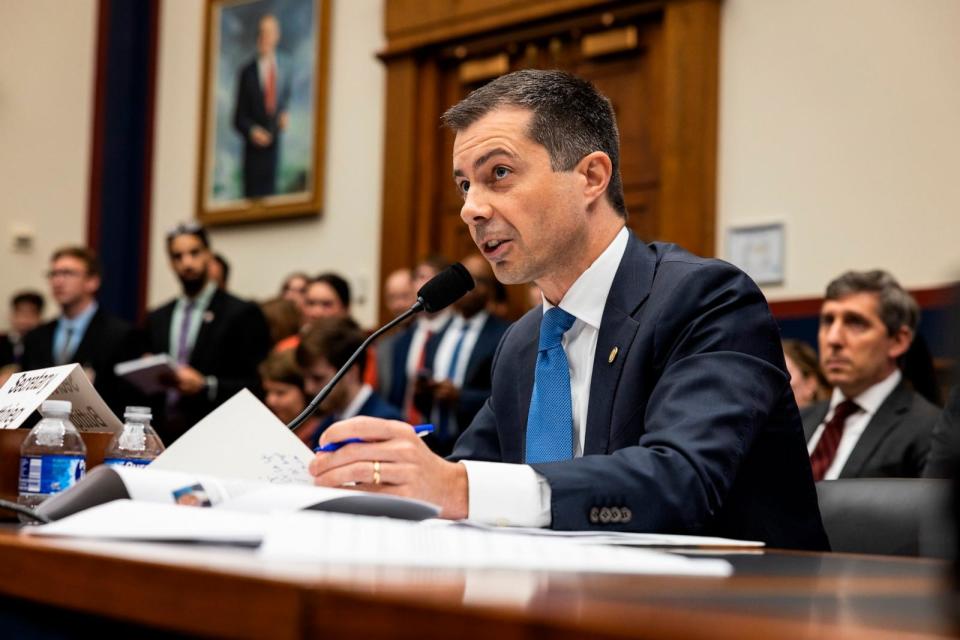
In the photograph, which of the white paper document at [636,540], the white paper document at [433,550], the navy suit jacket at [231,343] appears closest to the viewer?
the white paper document at [433,550]

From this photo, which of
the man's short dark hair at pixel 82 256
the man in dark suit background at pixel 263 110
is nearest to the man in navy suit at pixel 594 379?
the man's short dark hair at pixel 82 256

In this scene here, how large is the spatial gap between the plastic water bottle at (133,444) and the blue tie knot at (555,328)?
0.59 meters

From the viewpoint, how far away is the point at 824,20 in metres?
5.42

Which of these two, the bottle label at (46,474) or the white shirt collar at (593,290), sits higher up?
the white shirt collar at (593,290)

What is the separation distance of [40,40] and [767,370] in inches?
314

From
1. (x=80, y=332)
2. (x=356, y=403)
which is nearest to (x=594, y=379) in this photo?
(x=356, y=403)

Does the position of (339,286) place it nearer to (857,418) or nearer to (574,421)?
(857,418)

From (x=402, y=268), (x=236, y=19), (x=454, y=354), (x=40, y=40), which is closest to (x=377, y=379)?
(x=454, y=354)

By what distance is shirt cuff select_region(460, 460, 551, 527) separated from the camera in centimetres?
129

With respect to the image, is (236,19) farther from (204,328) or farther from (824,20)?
(824,20)

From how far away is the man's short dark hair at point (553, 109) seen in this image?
1960mm

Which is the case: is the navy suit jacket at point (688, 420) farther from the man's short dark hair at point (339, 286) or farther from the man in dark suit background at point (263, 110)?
the man in dark suit background at point (263, 110)

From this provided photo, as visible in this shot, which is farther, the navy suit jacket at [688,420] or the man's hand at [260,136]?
the man's hand at [260,136]

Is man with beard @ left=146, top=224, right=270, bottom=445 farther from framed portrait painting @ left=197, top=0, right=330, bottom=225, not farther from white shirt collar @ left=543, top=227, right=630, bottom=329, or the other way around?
white shirt collar @ left=543, top=227, right=630, bottom=329
